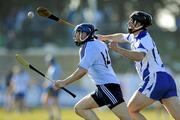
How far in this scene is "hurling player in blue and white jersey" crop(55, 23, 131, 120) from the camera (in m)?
15.4

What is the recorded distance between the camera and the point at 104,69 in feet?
51.0

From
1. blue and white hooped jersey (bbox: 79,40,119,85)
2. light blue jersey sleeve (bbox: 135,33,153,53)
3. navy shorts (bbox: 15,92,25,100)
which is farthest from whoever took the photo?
navy shorts (bbox: 15,92,25,100)

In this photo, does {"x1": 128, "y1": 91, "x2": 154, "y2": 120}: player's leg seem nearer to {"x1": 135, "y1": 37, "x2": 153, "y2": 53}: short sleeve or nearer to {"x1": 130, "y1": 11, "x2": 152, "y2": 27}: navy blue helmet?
{"x1": 135, "y1": 37, "x2": 153, "y2": 53}: short sleeve

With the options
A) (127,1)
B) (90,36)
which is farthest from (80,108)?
(127,1)

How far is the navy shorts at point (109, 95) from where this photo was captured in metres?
15.5

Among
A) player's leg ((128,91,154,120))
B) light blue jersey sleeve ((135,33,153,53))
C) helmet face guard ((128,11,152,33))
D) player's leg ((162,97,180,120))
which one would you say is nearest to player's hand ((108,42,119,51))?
light blue jersey sleeve ((135,33,153,53))

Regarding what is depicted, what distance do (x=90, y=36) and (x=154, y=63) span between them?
48.5 inches

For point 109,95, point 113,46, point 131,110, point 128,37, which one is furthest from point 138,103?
point 128,37

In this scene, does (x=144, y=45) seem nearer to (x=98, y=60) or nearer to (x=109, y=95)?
(x=98, y=60)

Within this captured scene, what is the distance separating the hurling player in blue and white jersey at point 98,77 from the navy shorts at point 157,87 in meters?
0.51

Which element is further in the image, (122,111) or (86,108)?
(86,108)

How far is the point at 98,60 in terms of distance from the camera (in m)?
15.5

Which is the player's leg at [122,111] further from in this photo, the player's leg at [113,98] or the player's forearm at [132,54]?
the player's forearm at [132,54]

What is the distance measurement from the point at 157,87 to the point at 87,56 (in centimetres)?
131
